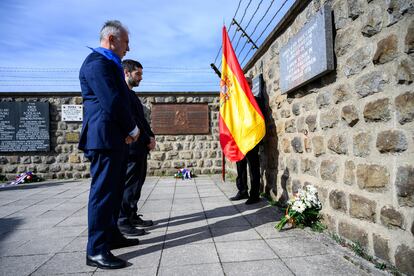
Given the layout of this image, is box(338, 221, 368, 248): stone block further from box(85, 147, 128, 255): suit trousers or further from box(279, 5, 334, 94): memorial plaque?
box(85, 147, 128, 255): suit trousers

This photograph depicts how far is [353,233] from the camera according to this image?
7.09 feet

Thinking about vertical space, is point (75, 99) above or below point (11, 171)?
above

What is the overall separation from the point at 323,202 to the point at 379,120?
1.07 m

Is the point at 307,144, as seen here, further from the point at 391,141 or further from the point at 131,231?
→ the point at 131,231

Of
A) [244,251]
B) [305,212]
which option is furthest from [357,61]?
[244,251]

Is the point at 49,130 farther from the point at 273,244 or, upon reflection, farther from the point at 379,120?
the point at 379,120

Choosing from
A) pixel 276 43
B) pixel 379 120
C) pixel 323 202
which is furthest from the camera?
pixel 276 43

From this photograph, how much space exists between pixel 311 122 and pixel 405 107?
120 centimetres

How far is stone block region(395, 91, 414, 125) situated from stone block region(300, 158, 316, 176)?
3.93ft

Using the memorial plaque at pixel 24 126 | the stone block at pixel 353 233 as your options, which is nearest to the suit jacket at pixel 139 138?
the stone block at pixel 353 233

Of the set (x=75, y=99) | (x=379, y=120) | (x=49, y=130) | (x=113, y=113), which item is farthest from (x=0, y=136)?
(x=379, y=120)

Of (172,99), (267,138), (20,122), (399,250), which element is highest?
(172,99)

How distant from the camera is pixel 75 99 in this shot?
7.38m

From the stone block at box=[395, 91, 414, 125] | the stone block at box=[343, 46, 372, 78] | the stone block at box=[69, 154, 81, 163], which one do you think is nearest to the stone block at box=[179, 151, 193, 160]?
the stone block at box=[69, 154, 81, 163]
